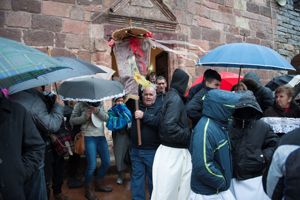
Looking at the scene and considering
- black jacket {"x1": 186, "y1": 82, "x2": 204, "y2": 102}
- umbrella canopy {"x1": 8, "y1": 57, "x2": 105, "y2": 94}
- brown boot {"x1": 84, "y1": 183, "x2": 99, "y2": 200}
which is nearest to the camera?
umbrella canopy {"x1": 8, "y1": 57, "x2": 105, "y2": 94}

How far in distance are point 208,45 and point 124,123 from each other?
3932 mm

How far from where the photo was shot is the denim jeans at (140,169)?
12.9 feet

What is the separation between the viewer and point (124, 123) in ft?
14.3

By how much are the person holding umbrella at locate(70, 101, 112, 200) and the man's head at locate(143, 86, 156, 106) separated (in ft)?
2.27

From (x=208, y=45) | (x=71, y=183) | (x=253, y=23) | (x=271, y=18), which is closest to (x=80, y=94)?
(x=71, y=183)

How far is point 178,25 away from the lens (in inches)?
275

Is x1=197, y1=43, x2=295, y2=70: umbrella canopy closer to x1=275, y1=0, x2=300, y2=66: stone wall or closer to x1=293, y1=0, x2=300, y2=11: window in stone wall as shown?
x1=275, y1=0, x2=300, y2=66: stone wall

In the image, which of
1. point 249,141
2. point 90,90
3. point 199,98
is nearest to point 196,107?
point 199,98

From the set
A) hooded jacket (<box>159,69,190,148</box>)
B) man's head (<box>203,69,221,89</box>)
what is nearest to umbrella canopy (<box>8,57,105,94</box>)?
hooded jacket (<box>159,69,190,148</box>)

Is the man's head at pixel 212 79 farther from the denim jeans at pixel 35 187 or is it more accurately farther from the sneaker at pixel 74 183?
the sneaker at pixel 74 183

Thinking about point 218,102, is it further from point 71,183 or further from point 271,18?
point 271,18

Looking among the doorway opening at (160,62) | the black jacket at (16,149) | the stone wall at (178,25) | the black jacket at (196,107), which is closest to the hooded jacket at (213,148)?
the black jacket at (196,107)

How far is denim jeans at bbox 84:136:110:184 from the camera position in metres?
4.31

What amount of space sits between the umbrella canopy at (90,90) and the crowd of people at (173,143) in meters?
0.30
